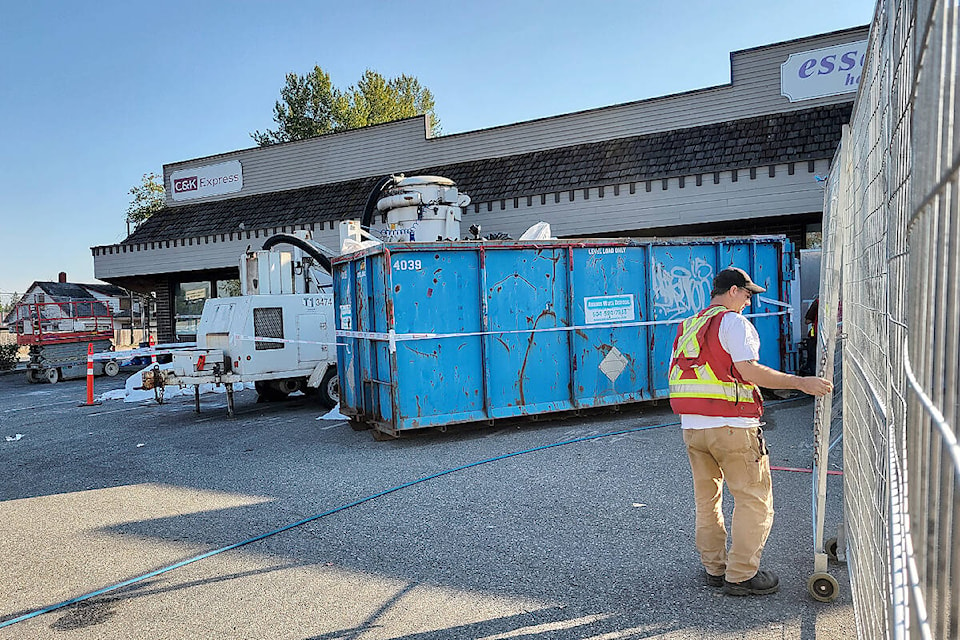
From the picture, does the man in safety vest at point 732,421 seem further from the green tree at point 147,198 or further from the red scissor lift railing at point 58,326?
the green tree at point 147,198

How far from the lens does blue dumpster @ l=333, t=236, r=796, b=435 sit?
28.5 ft

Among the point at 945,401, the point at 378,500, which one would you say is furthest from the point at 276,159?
the point at 945,401

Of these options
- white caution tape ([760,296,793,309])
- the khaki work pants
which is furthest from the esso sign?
the khaki work pants

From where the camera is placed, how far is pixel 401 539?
5.30 metres

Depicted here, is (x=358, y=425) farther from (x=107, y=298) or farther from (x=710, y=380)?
(x=107, y=298)

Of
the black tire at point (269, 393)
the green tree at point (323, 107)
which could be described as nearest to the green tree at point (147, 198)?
the green tree at point (323, 107)

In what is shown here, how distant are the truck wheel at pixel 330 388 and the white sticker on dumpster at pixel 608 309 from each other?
15.1 feet

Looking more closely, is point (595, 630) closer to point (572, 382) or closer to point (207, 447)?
point (572, 382)

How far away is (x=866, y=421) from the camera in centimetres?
310

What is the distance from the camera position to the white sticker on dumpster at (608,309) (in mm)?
9594

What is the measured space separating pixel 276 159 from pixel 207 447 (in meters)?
15.9

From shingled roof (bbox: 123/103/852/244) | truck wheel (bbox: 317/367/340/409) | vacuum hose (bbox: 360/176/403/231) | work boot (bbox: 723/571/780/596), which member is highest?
shingled roof (bbox: 123/103/852/244)

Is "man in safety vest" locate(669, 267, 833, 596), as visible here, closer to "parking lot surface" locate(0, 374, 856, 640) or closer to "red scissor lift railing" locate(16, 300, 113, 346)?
"parking lot surface" locate(0, 374, 856, 640)

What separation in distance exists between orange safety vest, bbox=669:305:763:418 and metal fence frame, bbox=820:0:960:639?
77 centimetres
